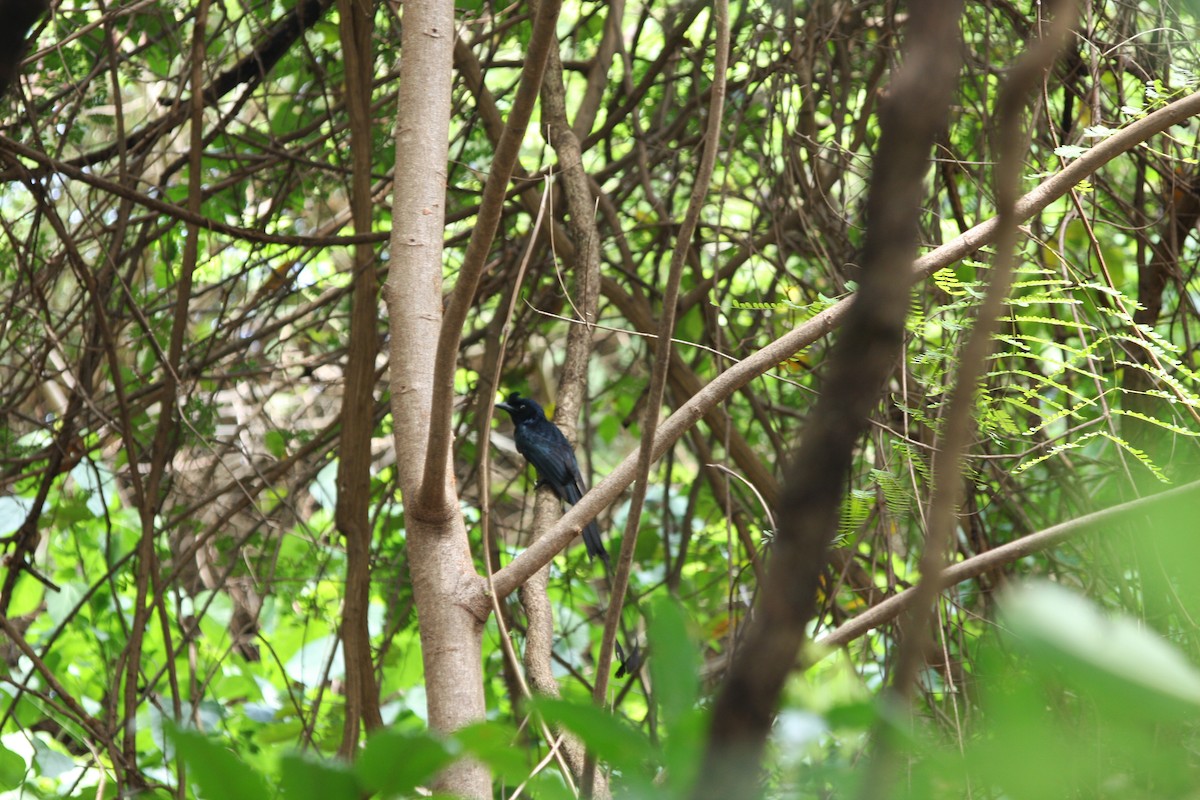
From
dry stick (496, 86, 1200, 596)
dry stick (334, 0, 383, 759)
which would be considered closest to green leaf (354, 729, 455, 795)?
dry stick (496, 86, 1200, 596)

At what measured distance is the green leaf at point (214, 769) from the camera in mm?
490

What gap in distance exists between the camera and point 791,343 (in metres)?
1.61

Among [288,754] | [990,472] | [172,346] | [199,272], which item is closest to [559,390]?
[172,346]

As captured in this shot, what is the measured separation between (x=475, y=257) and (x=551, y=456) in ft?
7.65

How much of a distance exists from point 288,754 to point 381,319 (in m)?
3.65

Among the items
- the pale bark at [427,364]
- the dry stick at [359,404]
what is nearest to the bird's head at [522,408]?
the dry stick at [359,404]

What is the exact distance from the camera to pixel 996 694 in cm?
48

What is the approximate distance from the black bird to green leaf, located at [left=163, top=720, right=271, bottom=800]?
2423 millimetres

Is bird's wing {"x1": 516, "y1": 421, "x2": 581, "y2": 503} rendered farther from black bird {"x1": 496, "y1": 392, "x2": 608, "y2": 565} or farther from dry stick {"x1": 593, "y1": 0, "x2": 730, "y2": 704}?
dry stick {"x1": 593, "y1": 0, "x2": 730, "y2": 704}

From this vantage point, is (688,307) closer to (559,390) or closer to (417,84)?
(559,390)

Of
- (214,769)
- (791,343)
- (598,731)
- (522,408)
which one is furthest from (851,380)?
(522,408)

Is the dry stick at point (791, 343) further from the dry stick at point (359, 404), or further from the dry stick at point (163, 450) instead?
the dry stick at point (163, 450)

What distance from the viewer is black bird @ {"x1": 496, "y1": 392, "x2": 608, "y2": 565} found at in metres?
3.49

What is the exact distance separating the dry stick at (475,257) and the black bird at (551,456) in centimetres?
129
